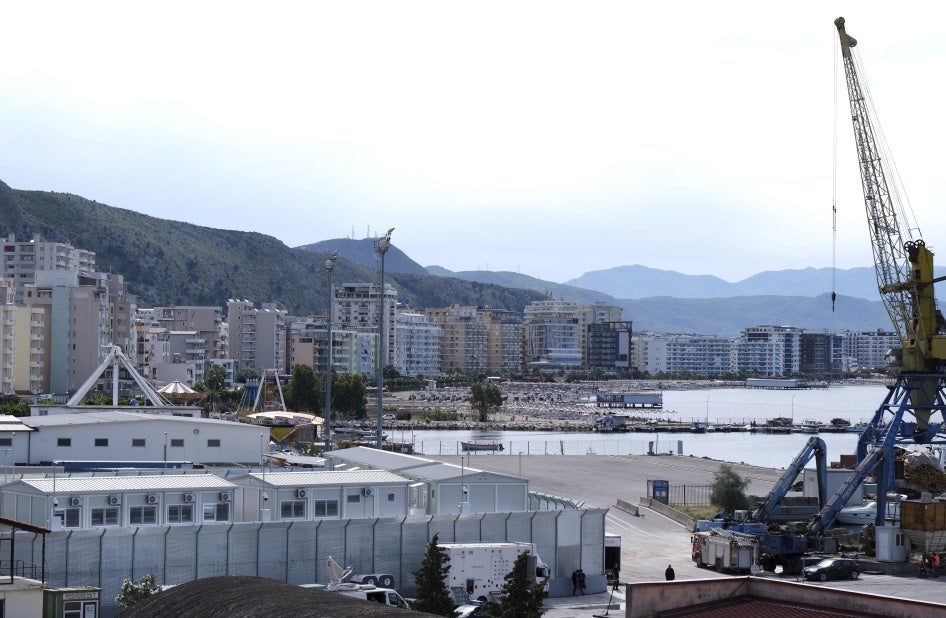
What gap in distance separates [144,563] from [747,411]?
110905 mm

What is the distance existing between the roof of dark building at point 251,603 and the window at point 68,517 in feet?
22.4

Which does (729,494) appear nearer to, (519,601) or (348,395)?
(519,601)

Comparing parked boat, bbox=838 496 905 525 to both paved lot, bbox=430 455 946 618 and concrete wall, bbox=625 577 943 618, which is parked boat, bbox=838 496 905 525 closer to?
paved lot, bbox=430 455 946 618

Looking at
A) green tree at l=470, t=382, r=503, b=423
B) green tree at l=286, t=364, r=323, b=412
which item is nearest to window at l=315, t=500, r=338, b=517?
green tree at l=286, t=364, r=323, b=412

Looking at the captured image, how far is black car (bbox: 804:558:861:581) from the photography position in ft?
74.1

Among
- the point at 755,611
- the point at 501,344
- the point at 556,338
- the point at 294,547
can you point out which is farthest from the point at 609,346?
the point at 755,611

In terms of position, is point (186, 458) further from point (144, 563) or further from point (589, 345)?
point (589, 345)

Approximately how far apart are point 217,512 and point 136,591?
11.9 feet

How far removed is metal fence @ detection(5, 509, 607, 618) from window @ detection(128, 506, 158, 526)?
1061 mm

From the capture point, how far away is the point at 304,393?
72.1 metres

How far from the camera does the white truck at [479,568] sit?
18.7 metres

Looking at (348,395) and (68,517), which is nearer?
(68,517)

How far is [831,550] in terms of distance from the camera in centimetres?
2550

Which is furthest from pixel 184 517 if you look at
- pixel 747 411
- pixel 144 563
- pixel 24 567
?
pixel 747 411
